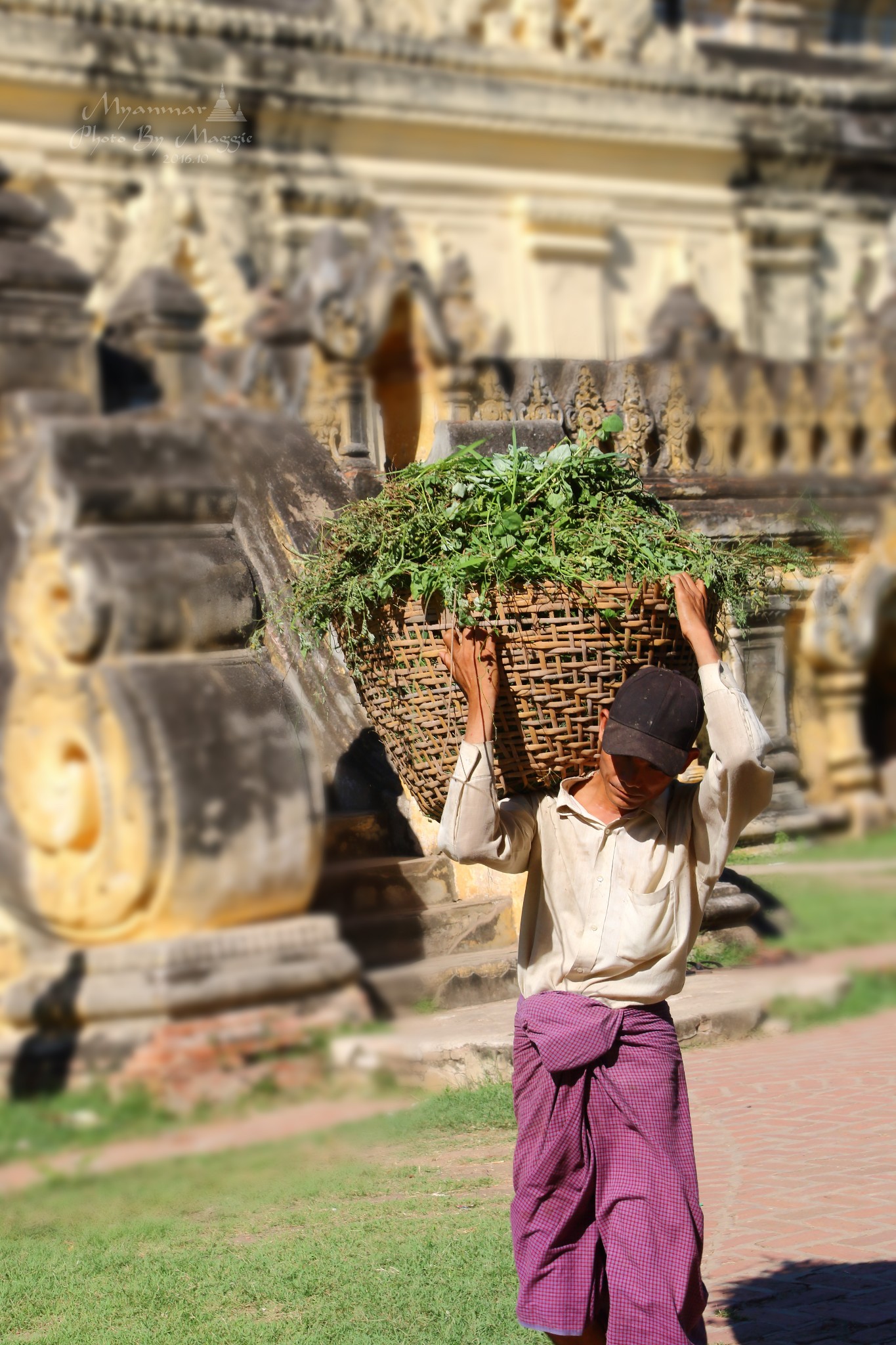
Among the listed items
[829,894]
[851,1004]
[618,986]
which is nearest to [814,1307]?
[618,986]

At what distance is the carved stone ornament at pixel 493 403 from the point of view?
25.1 feet

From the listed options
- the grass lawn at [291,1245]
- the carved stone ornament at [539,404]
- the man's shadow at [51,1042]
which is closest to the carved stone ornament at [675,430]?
the carved stone ornament at [539,404]

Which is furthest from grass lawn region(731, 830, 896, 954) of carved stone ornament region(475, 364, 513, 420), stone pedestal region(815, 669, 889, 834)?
carved stone ornament region(475, 364, 513, 420)

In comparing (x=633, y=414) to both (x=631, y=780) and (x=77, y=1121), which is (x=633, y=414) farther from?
(x=631, y=780)

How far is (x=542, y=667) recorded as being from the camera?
337 centimetres

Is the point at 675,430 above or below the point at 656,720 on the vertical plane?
above

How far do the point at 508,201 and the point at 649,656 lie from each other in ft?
49.1

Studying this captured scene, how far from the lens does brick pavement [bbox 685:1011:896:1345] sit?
163 inches

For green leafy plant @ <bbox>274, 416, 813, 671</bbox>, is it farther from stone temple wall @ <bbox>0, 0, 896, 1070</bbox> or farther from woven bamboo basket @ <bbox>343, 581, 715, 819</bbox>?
stone temple wall @ <bbox>0, 0, 896, 1070</bbox>

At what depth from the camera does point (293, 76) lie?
16.0 m

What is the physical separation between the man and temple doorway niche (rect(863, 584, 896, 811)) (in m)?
8.28

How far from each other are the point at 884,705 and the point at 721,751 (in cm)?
915

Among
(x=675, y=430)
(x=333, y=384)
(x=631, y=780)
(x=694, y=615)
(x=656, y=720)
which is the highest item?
(x=333, y=384)

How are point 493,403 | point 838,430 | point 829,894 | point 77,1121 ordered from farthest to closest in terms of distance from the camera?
point 838,430 → point 829,894 → point 493,403 → point 77,1121
